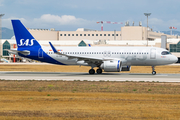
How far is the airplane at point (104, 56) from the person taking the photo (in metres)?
42.2

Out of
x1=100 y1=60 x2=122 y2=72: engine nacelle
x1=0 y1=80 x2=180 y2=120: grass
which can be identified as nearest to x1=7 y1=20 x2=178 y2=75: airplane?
x1=100 y1=60 x2=122 y2=72: engine nacelle

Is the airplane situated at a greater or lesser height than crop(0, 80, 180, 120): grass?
greater

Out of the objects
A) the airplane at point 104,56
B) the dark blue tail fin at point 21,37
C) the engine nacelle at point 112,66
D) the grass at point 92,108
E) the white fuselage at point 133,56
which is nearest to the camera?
the grass at point 92,108

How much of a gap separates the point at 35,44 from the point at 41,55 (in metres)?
2.49

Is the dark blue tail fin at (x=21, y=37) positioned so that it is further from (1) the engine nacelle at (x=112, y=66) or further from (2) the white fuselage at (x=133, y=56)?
(1) the engine nacelle at (x=112, y=66)

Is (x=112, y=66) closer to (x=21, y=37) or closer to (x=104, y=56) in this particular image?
(x=104, y=56)

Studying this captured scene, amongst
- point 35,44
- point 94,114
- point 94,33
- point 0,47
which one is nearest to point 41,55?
point 35,44

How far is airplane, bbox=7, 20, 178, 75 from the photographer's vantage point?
42.2m

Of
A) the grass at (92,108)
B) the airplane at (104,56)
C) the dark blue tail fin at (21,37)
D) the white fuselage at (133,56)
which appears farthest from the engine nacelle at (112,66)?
the grass at (92,108)

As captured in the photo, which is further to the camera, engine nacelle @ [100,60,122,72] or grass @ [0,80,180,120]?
engine nacelle @ [100,60,122,72]

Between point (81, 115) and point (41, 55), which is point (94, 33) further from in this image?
point (81, 115)

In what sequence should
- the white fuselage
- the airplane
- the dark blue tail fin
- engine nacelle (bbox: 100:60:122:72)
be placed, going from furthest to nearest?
the dark blue tail fin < the white fuselage < the airplane < engine nacelle (bbox: 100:60:122:72)

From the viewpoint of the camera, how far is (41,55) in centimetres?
4600

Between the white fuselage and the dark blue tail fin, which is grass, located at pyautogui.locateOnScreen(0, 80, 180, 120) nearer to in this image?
the white fuselage
